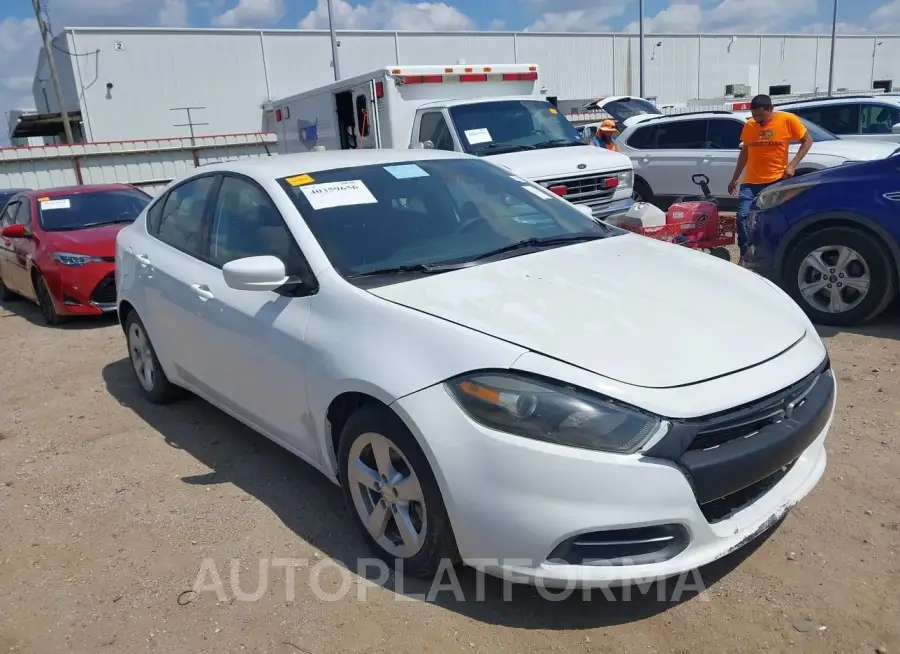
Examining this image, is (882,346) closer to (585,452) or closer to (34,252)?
(585,452)

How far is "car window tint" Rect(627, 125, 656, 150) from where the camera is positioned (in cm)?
1195

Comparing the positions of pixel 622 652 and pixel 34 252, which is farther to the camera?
pixel 34 252

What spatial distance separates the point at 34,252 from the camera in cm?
802

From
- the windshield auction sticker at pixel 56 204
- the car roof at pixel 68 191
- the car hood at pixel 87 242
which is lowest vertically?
the car hood at pixel 87 242

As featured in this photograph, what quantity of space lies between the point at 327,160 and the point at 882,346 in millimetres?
4035

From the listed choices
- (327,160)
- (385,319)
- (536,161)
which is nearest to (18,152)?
(536,161)

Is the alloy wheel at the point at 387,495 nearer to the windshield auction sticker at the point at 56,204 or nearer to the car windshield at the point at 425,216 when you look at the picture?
the car windshield at the point at 425,216

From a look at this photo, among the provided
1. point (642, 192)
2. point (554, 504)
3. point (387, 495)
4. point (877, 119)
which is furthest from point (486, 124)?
point (554, 504)

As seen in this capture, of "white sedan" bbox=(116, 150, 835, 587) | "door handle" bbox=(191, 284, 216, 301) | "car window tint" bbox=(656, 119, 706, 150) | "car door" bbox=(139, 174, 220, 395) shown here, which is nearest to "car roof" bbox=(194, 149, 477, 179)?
"white sedan" bbox=(116, 150, 835, 587)

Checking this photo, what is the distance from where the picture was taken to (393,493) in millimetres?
2842

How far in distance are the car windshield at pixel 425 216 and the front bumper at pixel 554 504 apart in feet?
3.20

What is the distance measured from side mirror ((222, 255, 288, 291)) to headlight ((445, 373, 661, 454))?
3.70 feet

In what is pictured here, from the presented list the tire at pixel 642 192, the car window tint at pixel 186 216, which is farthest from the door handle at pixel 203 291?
the tire at pixel 642 192

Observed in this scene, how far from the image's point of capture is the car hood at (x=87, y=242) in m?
7.73
